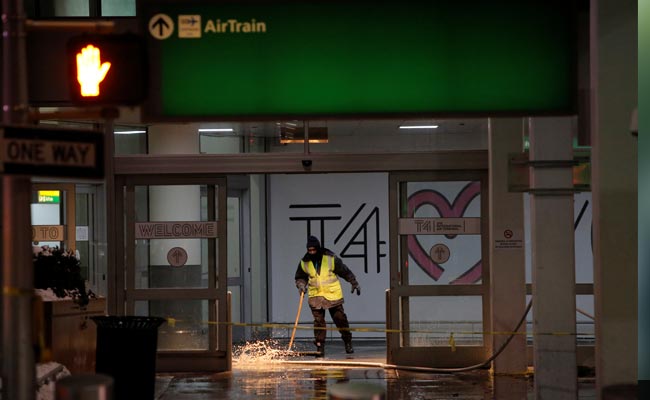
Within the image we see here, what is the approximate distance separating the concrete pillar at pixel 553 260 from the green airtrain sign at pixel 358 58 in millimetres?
1968

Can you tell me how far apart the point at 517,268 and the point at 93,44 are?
7.28m

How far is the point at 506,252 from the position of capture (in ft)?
40.6

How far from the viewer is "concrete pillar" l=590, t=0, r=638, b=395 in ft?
25.0

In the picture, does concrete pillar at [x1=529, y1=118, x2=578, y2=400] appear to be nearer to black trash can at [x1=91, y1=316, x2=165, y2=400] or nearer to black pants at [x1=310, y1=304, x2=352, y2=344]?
black trash can at [x1=91, y1=316, x2=165, y2=400]

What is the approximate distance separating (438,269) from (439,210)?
0.77m

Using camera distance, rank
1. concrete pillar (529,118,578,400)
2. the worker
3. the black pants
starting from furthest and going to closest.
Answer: the worker, the black pants, concrete pillar (529,118,578,400)

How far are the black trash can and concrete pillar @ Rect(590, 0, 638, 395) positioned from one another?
13.2 ft

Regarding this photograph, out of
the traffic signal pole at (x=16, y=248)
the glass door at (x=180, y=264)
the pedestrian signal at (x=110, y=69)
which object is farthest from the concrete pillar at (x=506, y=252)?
the traffic signal pole at (x=16, y=248)

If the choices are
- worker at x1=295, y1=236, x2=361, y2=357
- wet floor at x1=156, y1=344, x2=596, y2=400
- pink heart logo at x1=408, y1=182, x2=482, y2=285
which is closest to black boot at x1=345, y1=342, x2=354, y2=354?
worker at x1=295, y1=236, x2=361, y2=357

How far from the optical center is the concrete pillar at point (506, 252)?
12352mm

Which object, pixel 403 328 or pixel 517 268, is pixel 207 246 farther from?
pixel 517 268

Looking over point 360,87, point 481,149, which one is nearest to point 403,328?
point 481,149

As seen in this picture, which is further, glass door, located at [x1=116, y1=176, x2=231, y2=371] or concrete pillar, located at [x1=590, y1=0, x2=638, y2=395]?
glass door, located at [x1=116, y1=176, x2=231, y2=371]

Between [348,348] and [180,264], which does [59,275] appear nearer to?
[180,264]
